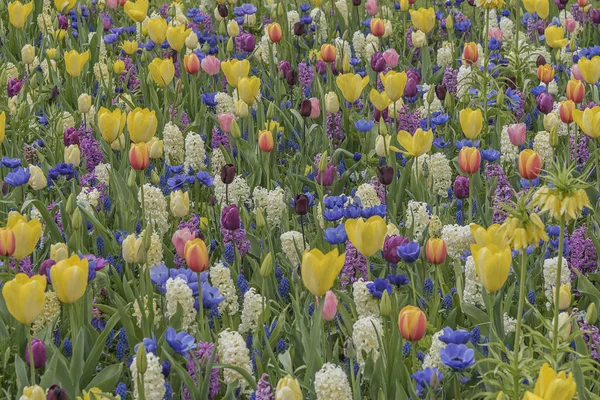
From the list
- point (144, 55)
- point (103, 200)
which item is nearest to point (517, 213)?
point (103, 200)

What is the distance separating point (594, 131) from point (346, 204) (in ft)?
3.15

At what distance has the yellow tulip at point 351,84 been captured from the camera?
4301 millimetres

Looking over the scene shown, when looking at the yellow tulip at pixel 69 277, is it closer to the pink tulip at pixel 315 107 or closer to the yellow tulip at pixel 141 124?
the yellow tulip at pixel 141 124

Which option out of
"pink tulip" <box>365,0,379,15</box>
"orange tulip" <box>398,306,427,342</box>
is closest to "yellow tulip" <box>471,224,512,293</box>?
"orange tulip" <box>398,306,427,342</box>

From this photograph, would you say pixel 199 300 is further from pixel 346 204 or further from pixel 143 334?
pixel 346 204

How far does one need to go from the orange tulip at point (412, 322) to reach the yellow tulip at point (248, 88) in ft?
6.89

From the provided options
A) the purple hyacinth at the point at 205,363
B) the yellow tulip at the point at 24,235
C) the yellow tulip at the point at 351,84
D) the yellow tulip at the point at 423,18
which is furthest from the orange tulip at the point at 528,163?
the yellow tulip at the point at 423,18

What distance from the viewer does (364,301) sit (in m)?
2.77

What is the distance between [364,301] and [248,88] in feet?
5.66

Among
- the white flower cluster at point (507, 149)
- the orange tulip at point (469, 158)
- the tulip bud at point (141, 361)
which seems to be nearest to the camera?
the tulip bud at point (141, 361)

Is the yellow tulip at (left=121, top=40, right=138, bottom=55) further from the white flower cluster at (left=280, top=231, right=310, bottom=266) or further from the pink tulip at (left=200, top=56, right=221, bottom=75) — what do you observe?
the white flower cluster at (left=280, top=231, right=310, bottom=266)

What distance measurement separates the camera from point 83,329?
2.75 m

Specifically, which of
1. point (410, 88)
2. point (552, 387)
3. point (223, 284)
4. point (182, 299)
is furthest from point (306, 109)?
point (552, 387)

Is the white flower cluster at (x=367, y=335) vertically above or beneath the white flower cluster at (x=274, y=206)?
above
